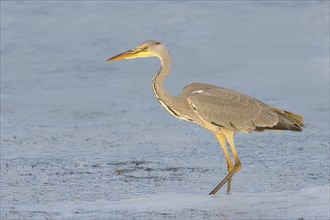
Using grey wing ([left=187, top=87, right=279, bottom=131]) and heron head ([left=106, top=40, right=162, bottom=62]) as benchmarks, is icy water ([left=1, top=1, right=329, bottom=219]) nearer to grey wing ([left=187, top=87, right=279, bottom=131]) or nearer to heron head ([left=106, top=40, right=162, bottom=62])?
grey wing ([left=187, top=87, right=279, bottom=131])

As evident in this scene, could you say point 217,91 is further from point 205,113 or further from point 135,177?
point 135,177

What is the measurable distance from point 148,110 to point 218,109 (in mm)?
4209

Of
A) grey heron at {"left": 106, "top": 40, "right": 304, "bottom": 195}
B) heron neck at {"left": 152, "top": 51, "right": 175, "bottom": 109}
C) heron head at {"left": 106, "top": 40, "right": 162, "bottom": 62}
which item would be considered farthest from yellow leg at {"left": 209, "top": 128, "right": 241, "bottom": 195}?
heron head at {"left": 106, "top": 40, "right": 162, "bottom": 62}

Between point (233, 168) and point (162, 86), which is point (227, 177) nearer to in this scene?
point (233, 168)

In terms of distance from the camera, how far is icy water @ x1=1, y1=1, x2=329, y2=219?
344 inches

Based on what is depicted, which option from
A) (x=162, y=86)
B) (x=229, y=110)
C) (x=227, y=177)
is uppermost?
(x=162, y=86)

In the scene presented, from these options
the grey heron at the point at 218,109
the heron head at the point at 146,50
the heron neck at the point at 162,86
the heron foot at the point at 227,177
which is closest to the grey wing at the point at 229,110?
the grey heron at the point at 218,109

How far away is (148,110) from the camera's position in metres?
13.6

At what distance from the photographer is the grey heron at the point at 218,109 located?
9.45 meters

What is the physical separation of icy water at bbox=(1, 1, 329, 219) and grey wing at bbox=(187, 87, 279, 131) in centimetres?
67

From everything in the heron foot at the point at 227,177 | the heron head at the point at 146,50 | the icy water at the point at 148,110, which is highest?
the heron head at the point at 146,50

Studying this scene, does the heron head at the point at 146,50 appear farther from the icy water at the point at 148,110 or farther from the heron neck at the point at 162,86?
the icy water at the point at 148,110

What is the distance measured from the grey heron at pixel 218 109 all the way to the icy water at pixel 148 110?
2.06 feet

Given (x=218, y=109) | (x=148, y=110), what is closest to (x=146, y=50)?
(x=218, y=109)
